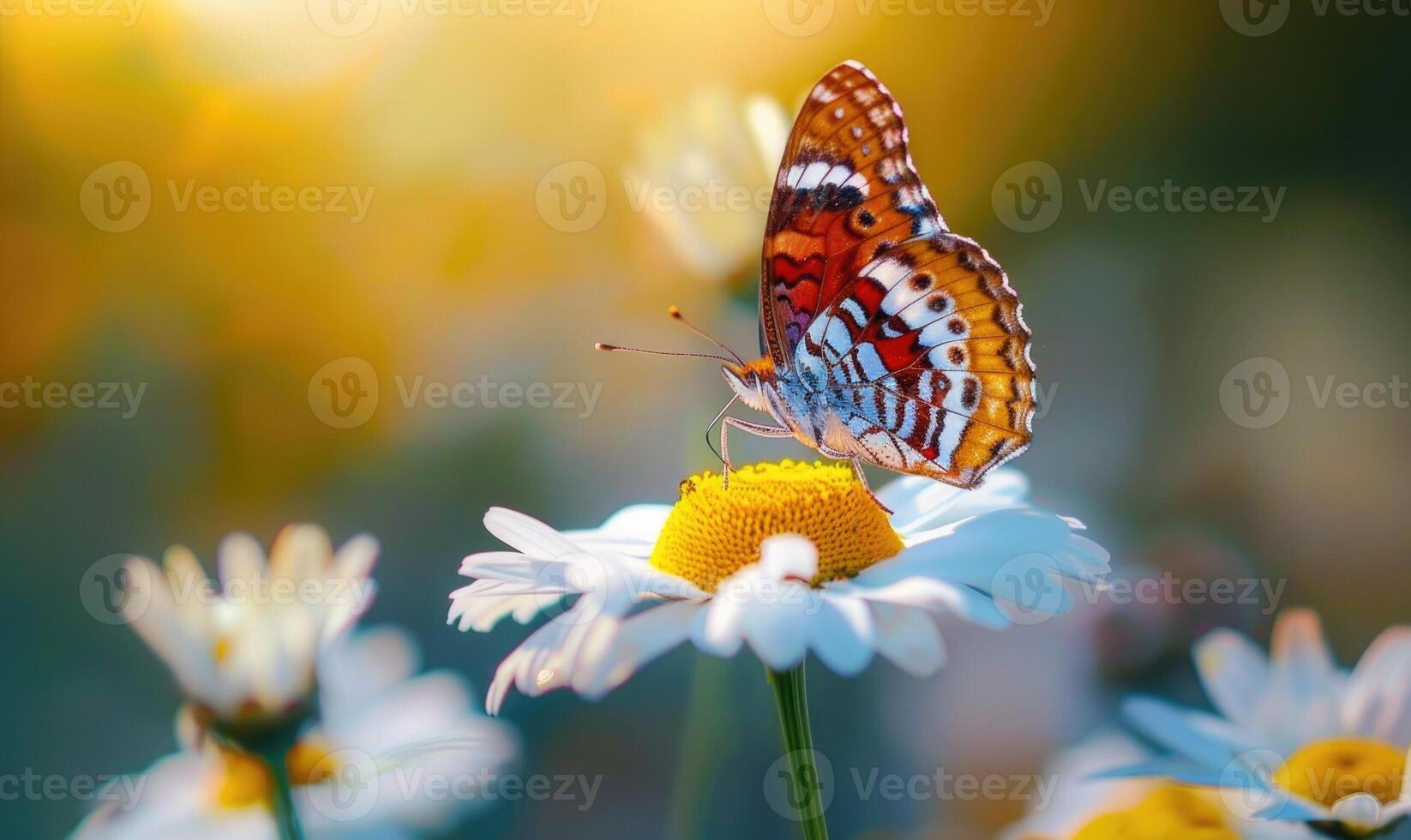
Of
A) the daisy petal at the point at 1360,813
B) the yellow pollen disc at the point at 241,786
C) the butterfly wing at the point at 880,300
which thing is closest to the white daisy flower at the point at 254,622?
the yellow pollen disc at the point at 241,786

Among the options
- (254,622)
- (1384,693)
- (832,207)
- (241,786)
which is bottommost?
(241,786)

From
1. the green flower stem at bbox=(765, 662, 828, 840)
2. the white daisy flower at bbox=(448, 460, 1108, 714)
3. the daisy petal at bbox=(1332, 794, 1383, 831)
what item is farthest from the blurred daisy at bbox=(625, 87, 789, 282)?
the daisy petal at bbox=(1332, 794, 1383, 831)

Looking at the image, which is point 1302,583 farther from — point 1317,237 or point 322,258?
point 322,258

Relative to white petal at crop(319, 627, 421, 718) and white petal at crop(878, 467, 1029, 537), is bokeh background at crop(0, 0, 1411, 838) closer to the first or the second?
white petal at crop(319, 627, 421, 718)

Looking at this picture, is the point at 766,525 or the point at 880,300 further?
the point at 880,300

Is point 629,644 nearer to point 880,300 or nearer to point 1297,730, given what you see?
point 880,300

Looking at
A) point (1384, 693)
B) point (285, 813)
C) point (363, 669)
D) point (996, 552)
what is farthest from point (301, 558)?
point (1384, 693)

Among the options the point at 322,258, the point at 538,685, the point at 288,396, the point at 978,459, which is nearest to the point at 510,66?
the point at 322,258
